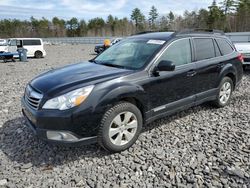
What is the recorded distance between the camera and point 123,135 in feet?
11.1

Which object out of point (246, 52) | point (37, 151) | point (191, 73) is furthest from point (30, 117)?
point (246, 52)

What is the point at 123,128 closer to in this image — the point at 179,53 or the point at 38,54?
the point at 179,53

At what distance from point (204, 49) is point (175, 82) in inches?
46.5

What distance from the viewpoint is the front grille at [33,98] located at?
3059mm

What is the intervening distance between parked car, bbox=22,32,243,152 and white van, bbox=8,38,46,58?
15.7 m

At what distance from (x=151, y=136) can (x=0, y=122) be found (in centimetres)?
303

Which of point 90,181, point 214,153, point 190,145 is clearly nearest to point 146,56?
point 190,145

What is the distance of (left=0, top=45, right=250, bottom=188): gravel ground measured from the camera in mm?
2785

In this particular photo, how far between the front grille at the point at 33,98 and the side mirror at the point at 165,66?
1.80 meters

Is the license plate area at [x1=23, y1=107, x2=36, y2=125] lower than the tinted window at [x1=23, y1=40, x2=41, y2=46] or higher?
lower

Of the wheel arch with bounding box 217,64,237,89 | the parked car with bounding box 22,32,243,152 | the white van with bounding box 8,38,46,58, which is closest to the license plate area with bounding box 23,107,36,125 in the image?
the parked car with bounding box 22,32,243,152

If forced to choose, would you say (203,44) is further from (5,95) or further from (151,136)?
(5,95)

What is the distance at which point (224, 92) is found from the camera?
5.10 metres

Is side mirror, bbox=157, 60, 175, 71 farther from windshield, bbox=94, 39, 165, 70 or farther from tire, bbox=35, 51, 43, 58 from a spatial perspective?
tire, bbox=35, 51, 43, 58
